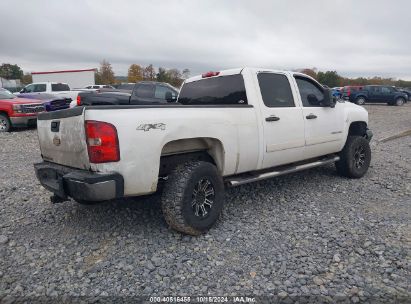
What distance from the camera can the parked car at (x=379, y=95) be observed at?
87.9 ft

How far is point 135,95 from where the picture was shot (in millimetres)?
11406

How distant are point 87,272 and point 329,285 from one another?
6.97 ft

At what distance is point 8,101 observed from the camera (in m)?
11.1

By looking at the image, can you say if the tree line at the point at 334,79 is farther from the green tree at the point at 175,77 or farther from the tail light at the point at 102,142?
the tail light at the point at 102,142

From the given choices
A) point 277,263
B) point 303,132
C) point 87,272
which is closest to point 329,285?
point 277,263

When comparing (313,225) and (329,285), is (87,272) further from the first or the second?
(313,225)

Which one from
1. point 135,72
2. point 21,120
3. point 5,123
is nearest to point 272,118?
point 21,120

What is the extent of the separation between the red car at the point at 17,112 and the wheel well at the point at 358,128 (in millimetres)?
9900

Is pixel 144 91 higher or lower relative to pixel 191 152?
higher

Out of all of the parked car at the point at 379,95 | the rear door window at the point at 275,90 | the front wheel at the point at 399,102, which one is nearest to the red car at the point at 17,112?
the rear door window at the point at 275,90

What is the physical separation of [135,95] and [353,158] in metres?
7.90

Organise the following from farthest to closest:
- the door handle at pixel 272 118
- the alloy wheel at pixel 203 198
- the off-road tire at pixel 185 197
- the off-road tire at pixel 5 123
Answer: the off-road tire at pixel 5 123 → the door handle at pixel 272 118 → the alloy wheel at pixel 203 198 → the off-road tire at pixel 185 197

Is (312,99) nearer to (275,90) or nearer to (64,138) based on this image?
Answer: (275,90)

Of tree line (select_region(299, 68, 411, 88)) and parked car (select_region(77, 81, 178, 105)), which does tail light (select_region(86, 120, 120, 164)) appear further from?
tree line (select_region(299, 68, 411, 88))
